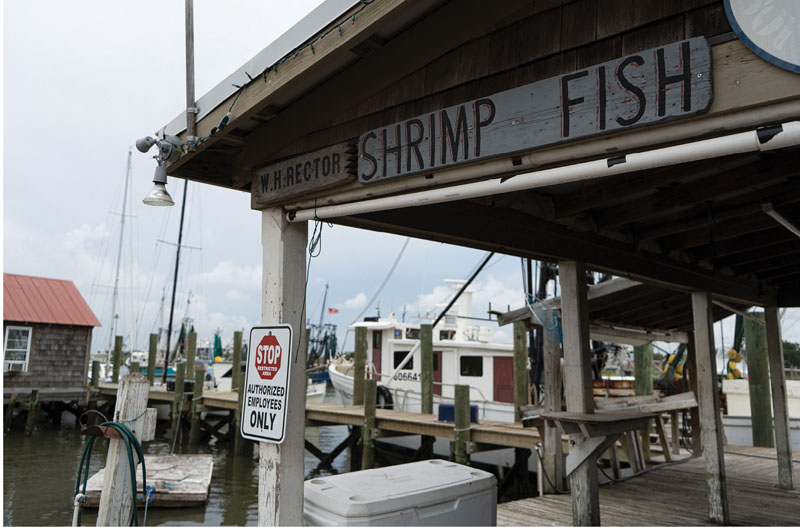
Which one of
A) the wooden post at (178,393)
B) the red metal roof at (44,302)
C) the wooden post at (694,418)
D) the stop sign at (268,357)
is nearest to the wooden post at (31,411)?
the red metal roof at (44,302)

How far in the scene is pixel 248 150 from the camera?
13.2 ft

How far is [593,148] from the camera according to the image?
2334 mm

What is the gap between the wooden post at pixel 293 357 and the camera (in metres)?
3.52

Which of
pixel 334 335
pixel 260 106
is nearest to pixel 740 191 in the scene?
pixel 260 106

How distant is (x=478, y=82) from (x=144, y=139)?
2.29m

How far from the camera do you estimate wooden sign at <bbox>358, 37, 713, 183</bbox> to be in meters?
2.07

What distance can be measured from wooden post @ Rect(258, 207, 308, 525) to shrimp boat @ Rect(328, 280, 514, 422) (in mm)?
11275

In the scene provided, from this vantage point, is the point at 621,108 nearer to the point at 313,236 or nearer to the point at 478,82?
the point at 478,82

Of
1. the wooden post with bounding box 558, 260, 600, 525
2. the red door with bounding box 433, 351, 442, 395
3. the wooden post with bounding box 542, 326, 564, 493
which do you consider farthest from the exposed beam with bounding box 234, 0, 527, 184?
the red door with bounding box 433, 351, 442, 395

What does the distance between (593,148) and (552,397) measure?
21.9 ft

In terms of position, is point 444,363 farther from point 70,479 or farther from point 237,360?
point 70,479

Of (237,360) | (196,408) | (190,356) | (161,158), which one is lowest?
(196,408)

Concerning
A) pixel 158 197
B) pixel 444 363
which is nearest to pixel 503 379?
pixel 444 363

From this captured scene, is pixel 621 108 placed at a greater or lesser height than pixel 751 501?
greater
